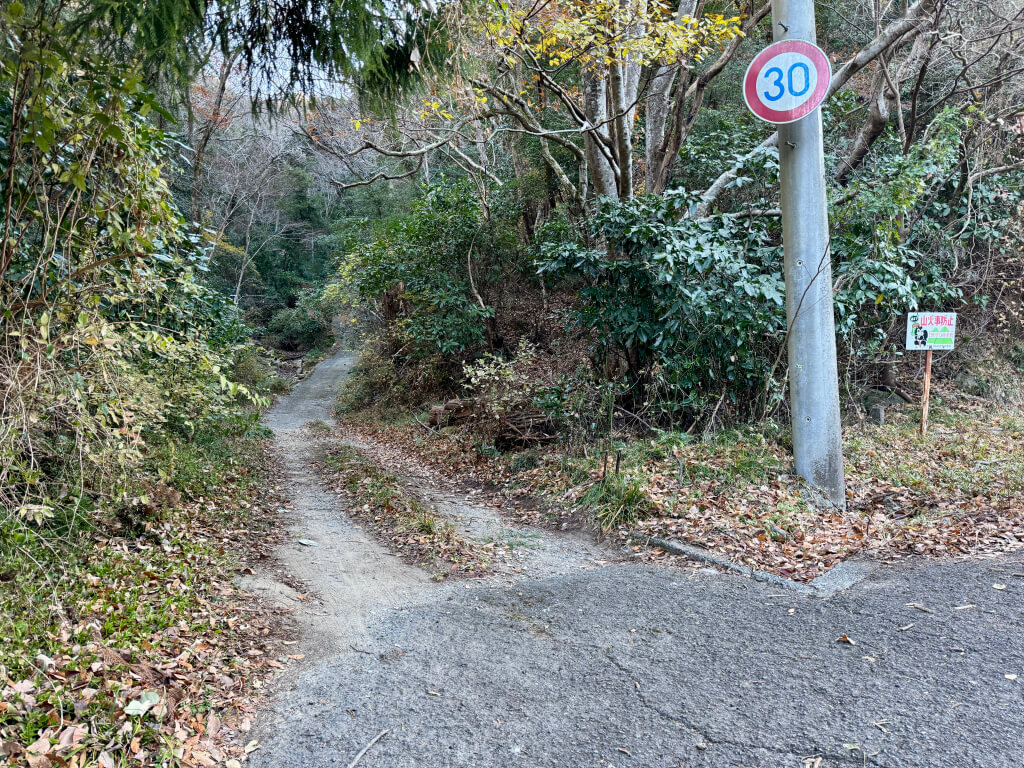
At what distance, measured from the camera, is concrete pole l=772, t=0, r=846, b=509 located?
577 centimetres

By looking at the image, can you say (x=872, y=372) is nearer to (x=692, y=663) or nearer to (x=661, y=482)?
(x=661, y=482)

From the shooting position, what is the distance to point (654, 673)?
337 cm

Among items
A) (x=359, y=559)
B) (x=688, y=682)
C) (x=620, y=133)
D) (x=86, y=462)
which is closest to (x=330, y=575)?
(x=359, y=559)

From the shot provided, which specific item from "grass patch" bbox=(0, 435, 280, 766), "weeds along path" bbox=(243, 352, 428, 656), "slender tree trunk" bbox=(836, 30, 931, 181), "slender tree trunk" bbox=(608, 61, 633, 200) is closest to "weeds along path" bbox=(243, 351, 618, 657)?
"weeds along path" bbox=(243, 352, 428, 656)

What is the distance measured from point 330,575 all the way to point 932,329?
24.2ft

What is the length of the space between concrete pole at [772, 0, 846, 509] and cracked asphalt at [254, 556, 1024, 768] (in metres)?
1.58

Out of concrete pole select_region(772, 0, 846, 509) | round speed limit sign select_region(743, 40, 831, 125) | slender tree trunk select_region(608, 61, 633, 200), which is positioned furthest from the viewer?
slender tree trunk select_region(608, 61, 633, 200)

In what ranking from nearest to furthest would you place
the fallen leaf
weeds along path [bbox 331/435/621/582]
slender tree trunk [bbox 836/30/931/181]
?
the fallen leaf → weeds along path [bbox 331/435/621/582] → slender tree trunk [bbox 836/30/931/181]

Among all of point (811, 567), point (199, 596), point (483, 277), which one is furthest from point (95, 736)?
point (483, 277)

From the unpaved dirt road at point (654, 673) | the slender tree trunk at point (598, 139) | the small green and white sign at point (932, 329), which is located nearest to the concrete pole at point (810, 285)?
Result: the unpaved dirt road at point (654, 673)

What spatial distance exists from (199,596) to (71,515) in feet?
4.31

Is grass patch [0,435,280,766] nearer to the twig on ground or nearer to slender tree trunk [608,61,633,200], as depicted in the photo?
the twig on ground

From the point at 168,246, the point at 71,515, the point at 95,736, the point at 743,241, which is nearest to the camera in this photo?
the point at 95,736

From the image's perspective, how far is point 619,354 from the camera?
8.75 meters
